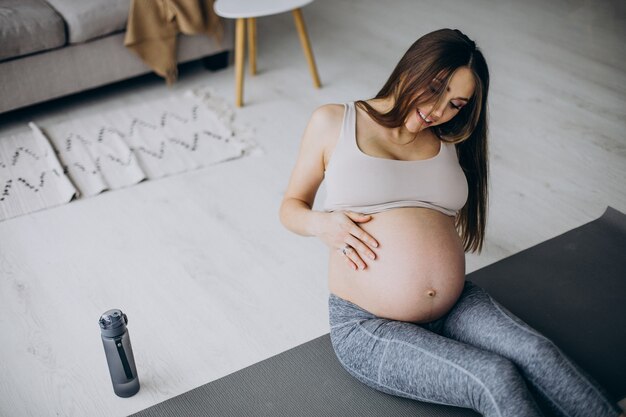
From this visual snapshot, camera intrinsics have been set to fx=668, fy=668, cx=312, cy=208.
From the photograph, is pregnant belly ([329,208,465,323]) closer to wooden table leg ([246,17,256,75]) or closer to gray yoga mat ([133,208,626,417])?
gray yoga mat ([133,208,626,417])

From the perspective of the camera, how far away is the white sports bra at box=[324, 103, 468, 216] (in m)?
1.44

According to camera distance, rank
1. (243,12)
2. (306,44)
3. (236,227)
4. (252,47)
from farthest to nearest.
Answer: (252,47), (306,44), (243,12), (236,227)

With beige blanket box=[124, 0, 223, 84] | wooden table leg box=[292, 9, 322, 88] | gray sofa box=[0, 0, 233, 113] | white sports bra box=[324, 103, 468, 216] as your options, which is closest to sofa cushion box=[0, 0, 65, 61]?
gray sofa box=[0, 0, 233, 113]

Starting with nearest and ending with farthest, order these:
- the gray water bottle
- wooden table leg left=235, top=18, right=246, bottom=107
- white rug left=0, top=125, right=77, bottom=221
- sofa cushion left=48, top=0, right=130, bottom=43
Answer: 1. the gray water bottle
2. white rug left=0, top=125, right=77, bottom=221
3. sofa cushion left=48, top=0, right=130, bottom=43
4. wooden table leg left=235, top=18, right=246, bottom=107

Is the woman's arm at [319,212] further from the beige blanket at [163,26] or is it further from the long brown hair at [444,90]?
the beige blanket at [163,26]

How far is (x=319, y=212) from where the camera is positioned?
150cm

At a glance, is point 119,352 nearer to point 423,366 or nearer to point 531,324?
point 423,366

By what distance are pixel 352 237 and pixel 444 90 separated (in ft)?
1.20

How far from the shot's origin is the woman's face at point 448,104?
4.61 feet

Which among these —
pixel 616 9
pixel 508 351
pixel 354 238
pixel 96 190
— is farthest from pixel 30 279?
pixel 616 9

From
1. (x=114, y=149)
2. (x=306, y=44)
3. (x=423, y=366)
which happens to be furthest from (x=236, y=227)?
(x=306, y=44)

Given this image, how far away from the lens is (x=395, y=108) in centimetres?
147

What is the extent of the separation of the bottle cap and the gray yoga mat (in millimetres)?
208

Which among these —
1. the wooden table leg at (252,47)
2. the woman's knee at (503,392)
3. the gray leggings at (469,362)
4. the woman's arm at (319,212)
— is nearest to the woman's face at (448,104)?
the woman's arm at (319,212)
